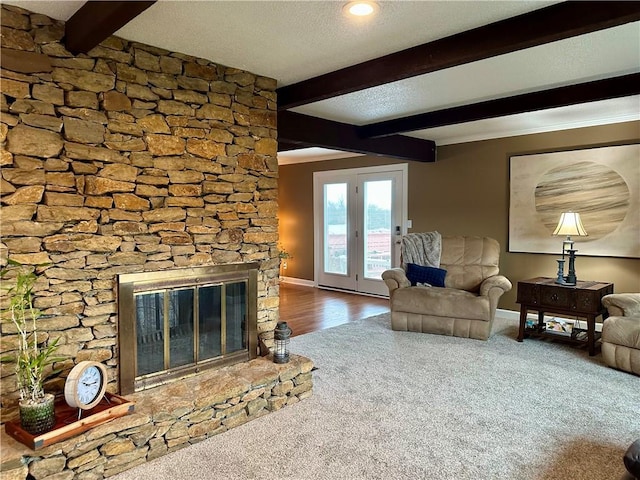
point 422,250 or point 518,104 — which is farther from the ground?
point 518,104

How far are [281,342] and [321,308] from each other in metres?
3.12

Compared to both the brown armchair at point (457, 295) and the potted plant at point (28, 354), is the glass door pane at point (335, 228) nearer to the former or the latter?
the brown armchair at point (457, 295)

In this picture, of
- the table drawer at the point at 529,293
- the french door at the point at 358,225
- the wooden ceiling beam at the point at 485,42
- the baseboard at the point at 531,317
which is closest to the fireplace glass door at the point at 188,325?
the wooden ceiling beam at the point at 485,42

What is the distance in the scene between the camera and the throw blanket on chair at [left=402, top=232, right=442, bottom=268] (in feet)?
17.1

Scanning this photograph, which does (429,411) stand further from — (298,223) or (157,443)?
(298,223)

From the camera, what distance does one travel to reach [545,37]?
2.30 metres

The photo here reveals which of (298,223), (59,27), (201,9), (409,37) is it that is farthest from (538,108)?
(298,223)

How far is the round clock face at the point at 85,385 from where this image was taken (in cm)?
223

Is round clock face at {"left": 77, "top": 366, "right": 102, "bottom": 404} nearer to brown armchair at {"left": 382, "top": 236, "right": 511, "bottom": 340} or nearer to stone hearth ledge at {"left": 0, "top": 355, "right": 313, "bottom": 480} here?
stone hearth ledge at {"left": 0, "top": 355, "right": 313, "bottom": 480}

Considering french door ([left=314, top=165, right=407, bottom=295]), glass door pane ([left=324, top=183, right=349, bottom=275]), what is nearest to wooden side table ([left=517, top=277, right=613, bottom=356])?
french door ([left=314, top=165, right=407, bottom=295])

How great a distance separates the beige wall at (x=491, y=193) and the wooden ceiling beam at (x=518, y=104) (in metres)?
1.51

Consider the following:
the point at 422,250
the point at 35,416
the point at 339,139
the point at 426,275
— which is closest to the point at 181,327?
the point at 35,416

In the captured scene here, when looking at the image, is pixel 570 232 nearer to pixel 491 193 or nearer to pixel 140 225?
pixel 491 193

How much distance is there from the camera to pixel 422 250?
5258 mm
